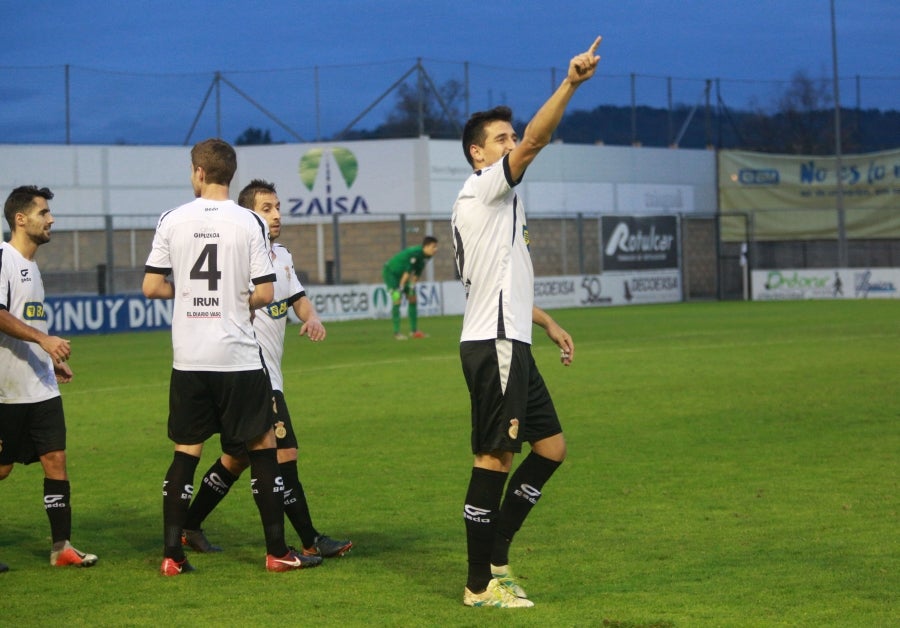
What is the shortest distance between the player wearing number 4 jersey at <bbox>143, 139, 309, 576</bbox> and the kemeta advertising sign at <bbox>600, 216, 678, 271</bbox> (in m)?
36.0

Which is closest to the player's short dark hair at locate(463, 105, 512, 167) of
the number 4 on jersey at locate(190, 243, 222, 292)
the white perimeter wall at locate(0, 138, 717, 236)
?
the number 4 on jersey at locate(190, 243, 222, 292)

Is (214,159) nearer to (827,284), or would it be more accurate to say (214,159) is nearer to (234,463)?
(234,463)

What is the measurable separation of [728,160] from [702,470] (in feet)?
147

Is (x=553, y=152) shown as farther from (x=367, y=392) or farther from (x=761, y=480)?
(x=761, y=480)

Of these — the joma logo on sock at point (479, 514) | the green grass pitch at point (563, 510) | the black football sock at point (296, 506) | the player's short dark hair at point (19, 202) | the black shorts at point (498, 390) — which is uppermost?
the player's short dark hair at point (19, 202)

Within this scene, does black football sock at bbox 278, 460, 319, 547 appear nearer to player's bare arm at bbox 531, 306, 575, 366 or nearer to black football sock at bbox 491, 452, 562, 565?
black football sock at bbox 491, 452, 562, 565

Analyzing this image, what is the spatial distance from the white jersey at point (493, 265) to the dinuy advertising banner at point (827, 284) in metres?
36.4

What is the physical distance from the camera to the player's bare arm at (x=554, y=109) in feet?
17.0

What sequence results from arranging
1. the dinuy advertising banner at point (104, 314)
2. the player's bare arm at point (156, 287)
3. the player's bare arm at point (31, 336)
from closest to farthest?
the player's bare arm at point (156, 287) → the player's bare arm at point (31, 336) → the dinuy advertising banner at point (104, 314)

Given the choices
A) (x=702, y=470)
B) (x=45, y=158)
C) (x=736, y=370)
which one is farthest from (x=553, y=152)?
(x=702, y=470)

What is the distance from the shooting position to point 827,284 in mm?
41906

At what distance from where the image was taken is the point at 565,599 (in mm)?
5910

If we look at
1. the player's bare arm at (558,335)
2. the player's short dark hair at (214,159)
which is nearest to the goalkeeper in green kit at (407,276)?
the player's short dark hair at (214,159)

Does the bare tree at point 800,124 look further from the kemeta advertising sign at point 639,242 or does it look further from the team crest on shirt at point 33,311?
the team crest on shirt at point 33,311
